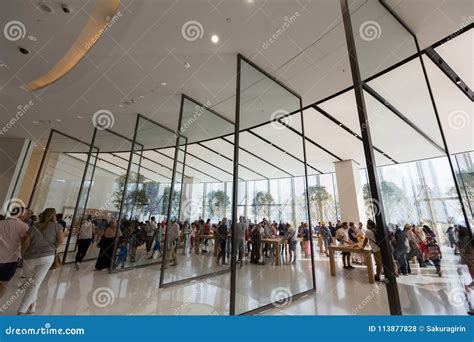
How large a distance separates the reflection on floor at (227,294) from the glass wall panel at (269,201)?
1.9 inches

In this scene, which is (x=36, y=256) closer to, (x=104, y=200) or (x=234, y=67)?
(x=234, y=67)

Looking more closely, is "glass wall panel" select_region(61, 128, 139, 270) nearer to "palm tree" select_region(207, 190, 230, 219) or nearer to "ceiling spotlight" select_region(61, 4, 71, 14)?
"palm tree" select_region(207, 190, 230, 219)

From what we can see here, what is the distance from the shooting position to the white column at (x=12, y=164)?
7868mm

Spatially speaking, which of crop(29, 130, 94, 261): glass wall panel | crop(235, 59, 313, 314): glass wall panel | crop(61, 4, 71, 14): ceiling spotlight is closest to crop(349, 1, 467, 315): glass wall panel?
crop(235, 59, 313, 314): glass wall panel

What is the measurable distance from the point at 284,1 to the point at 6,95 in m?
6.84

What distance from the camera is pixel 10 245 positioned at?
9.08 feet

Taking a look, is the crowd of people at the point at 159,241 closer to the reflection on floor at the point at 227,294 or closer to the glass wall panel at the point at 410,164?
the glass wall panel at the point at 410,164

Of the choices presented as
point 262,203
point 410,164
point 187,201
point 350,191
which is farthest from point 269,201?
point 350,191

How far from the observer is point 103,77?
4543 millimetres

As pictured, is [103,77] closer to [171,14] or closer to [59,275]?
[171,14]

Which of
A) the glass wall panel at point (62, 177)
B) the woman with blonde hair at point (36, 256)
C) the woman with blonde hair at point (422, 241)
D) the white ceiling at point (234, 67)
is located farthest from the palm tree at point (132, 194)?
the woman with blonde hair at point (422, 241)

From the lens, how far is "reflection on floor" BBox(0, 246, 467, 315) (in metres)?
3.11
